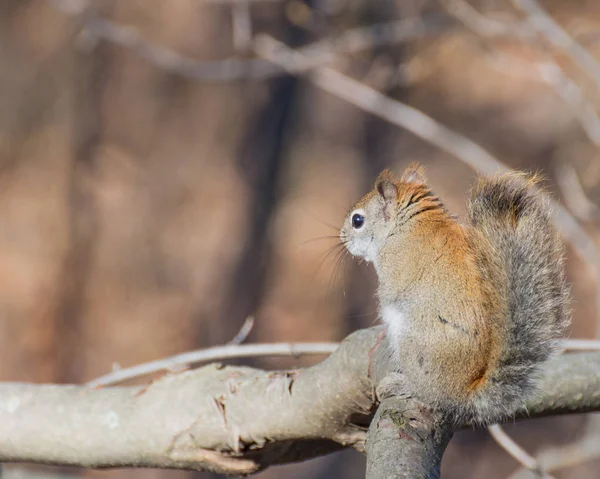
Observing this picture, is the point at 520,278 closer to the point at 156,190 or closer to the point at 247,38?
the point at 247,38

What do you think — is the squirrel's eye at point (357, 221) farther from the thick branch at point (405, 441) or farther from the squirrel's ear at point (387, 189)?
the thick branch at point (405, 441)

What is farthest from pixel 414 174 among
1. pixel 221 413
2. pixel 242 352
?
pixel 221 413

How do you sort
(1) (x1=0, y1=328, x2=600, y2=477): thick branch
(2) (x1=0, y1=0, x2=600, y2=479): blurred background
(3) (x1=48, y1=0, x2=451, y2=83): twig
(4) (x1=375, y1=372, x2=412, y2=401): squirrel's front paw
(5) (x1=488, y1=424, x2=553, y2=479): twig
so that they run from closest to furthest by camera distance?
(4) (x1=375, y1=372, x2=412, y2=401): squirrel's front paw
(1) (x1=0, y1=328, x2=600, y2=477): thick branch
(5) (x1=488, y1=424, x2=553, y2=479): twig
(3) (x1=48, y1=0, x2=451, y2=83): twig
(2) (x1=0, y1=0, x2=600, y2=479): blurred background

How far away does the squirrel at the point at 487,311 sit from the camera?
1.69 metres

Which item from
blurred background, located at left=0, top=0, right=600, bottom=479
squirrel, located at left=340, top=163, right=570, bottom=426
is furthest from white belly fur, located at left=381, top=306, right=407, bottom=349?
blurred background, located at left=0, top=0, right=600, bottom=479

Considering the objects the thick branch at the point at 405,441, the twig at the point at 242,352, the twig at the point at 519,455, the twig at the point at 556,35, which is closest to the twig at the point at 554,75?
the twig at the point at 556,35

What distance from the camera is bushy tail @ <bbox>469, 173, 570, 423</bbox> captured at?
169 centimetres

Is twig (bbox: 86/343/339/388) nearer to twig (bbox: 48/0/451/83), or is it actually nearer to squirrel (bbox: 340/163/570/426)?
squirrel (bbox: 340/163/570/426)

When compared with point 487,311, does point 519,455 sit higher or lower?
lower

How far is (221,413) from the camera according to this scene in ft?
6.19

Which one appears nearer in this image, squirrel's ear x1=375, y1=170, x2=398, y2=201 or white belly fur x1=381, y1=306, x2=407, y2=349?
white belly fur x1=381, y1=306, x2=407, y2=349

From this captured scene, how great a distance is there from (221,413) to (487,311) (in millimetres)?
650

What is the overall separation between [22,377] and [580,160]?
4.31 meters

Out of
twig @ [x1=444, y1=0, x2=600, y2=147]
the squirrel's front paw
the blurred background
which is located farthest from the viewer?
the blurred background
